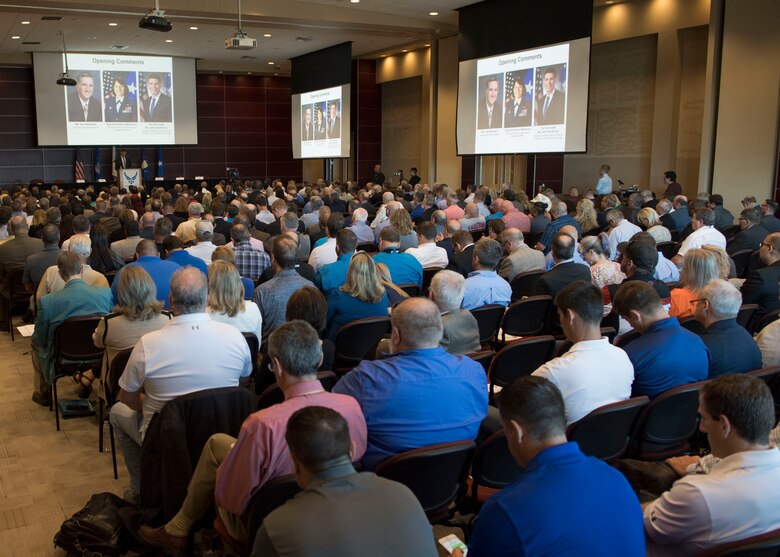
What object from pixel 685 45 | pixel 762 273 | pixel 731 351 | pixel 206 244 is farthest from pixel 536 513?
pixel 685 45

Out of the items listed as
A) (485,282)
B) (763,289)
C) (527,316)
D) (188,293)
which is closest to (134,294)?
(188,293)

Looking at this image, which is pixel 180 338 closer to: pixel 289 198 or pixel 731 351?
pixel 731 351

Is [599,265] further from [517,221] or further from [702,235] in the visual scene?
[517,221]

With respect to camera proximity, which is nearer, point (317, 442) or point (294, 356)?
point (317, 442)

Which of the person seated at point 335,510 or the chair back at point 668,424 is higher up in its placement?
the person seated at point 335,510

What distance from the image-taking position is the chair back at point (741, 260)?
7469 mm

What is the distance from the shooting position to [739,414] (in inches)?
84.9

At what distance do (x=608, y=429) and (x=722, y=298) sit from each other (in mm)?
1213

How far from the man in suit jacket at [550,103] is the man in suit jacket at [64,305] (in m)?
10.8

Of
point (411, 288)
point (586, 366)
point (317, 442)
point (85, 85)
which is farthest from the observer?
point (85, 85)

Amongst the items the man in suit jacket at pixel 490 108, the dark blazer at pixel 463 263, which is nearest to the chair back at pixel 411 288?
the dark blazer at pixel 463 263

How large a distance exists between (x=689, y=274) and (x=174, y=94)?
70.9 feet

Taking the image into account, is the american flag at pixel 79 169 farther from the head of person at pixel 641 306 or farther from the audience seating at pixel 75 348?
the head of person at pixel 641 306

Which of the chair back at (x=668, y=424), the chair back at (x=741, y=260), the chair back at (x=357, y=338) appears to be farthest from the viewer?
the chair back at (x=741, y=260)
